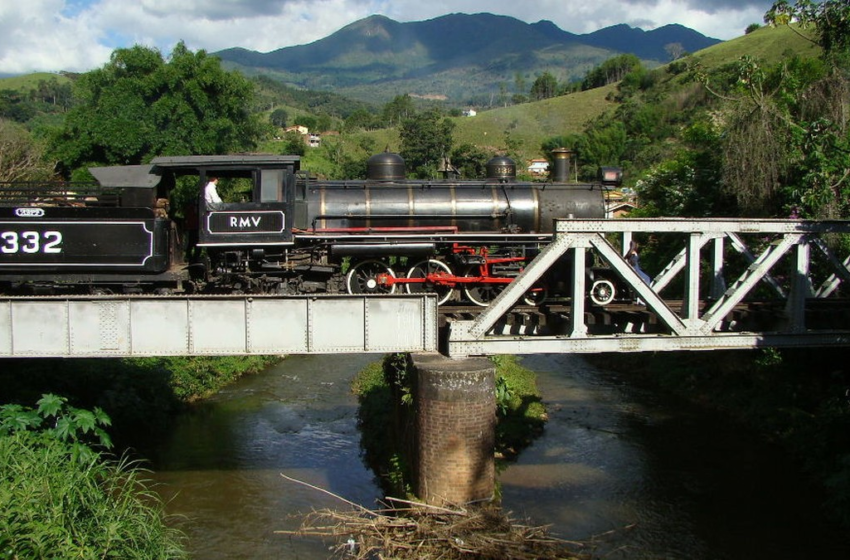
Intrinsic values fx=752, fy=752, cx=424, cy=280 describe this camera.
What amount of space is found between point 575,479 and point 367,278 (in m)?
6.02

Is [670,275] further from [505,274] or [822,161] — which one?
[822,161]

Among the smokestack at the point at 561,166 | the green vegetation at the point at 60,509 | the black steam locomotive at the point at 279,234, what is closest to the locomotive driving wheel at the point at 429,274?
the black steam locomotive at the point at 279,234

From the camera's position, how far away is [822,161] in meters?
20.0

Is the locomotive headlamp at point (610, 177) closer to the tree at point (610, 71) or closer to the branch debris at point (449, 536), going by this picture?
the branch debris at point (449, 536)

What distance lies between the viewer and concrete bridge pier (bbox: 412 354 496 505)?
10.8 m

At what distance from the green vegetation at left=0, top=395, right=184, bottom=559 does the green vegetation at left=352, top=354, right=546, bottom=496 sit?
13.7ft

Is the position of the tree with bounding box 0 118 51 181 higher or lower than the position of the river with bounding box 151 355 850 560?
higher

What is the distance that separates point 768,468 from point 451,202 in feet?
28.4

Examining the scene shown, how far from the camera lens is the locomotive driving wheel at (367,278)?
587 inches

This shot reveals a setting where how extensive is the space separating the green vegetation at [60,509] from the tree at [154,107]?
28895mm

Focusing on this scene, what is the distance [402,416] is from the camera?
14227mm

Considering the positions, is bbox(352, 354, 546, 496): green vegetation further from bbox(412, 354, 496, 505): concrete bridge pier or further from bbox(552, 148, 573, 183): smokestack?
bbox(552, 148, 573, 183): smokestack

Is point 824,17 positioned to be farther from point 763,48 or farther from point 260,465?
point 763,48

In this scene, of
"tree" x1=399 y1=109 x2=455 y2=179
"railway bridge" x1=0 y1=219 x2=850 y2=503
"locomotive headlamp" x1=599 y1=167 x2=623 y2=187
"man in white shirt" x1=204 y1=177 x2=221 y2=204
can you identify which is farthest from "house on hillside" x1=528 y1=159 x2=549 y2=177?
"railway bridge" x1=0 y1=219 x2=850 y2=503
